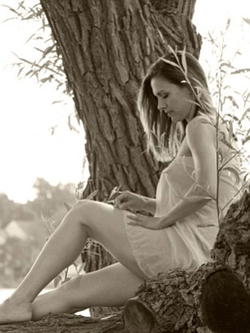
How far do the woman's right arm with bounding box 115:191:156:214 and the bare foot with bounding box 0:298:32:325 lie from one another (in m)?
0.49

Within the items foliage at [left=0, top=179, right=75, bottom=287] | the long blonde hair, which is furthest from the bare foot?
foliage at [left=0, top=179, right=75, bottom=287]

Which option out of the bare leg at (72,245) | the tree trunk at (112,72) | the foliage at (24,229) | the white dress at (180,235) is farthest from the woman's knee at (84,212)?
the foliage at (24,229)

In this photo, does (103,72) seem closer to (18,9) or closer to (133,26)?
(133,26)

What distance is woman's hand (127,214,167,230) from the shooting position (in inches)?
126

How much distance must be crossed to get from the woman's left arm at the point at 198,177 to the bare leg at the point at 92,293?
243mm

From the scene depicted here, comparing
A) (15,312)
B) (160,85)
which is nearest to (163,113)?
(160,85)

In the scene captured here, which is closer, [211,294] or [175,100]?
[211,294]

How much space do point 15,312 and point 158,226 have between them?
59 centimetres

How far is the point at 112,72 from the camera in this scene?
4098mm

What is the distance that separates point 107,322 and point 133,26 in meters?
1.54

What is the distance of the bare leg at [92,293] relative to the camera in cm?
331

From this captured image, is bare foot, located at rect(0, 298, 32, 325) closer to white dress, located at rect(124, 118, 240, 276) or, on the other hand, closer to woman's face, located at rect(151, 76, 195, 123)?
white dress, located at rect(124, 118, 240, 276)

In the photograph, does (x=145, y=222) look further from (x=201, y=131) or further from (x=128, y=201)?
(x=201, y=131)

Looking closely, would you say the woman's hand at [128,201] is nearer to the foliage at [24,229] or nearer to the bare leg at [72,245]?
the bare leg at [72,245]
